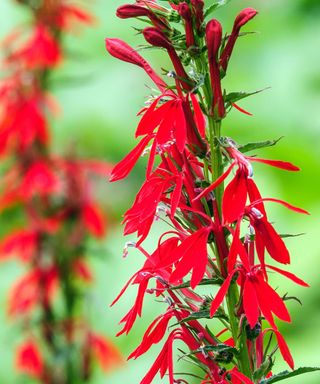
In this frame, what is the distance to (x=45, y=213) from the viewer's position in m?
1.65

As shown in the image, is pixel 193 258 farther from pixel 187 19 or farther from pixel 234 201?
pixel 187 19

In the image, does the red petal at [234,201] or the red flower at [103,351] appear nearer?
the red petal at [234,201]

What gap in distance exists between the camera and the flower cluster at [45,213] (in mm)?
1625

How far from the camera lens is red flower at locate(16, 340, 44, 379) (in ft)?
5.40

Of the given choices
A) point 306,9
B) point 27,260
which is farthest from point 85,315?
point 306,9

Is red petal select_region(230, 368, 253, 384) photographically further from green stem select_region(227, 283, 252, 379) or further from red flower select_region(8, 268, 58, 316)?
red flower select_region(8, 268, 58, 316)

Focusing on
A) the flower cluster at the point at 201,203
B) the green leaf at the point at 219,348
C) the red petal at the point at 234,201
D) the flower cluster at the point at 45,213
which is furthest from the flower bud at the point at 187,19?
the flower cluster at the point at 45,213

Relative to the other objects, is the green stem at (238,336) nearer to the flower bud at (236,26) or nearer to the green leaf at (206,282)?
the green leaf at (206,282)

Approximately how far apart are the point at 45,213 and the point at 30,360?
A: 9.4 inches

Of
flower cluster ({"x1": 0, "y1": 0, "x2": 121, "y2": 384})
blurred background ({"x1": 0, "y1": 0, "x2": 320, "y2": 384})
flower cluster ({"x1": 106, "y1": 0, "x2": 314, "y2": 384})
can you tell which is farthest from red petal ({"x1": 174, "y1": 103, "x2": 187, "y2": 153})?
blurred background ({"x1": 0, "y1": 0, "x2": 320, "y2": 384})

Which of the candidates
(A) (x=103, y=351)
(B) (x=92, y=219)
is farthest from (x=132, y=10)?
(A) (x=103, y=351)

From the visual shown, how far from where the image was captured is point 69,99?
3.03 meters

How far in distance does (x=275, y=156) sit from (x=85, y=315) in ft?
2.63

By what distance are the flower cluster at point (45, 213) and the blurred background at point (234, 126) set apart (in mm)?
74
